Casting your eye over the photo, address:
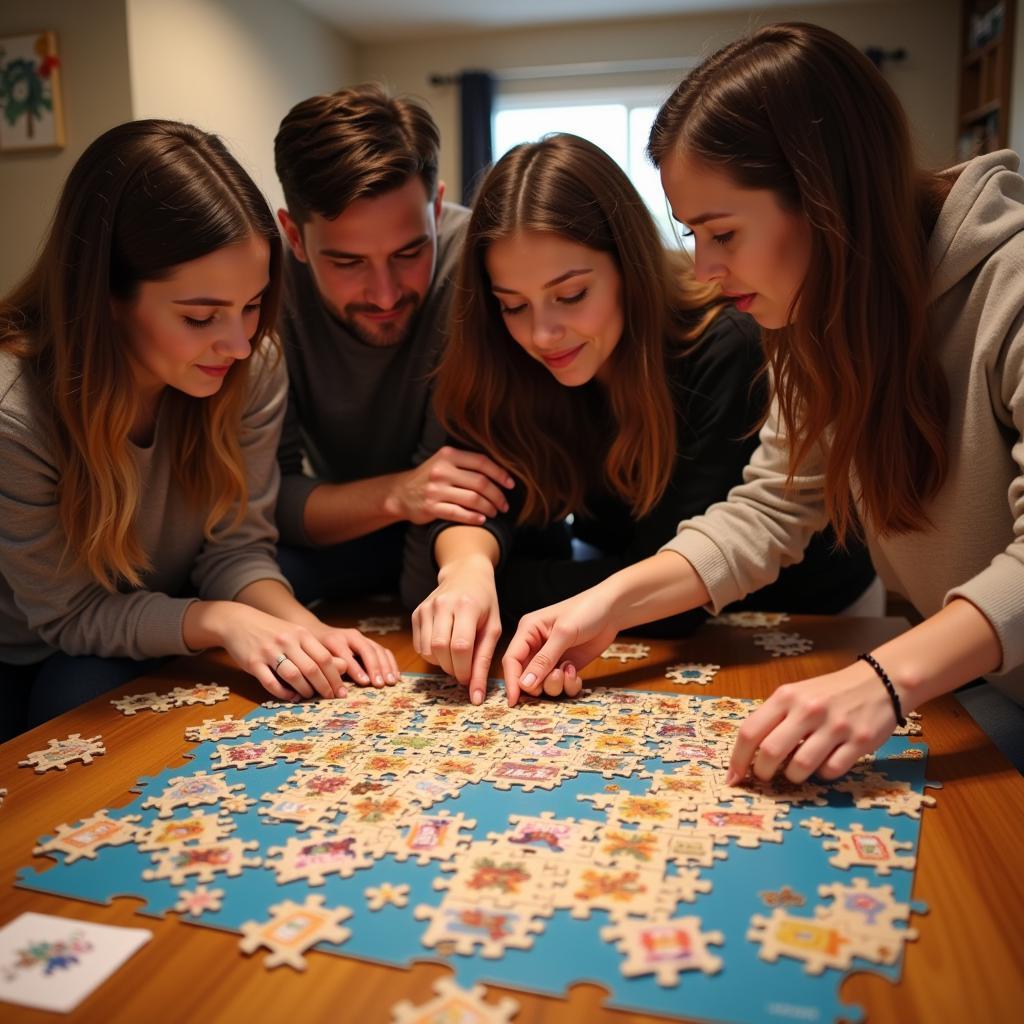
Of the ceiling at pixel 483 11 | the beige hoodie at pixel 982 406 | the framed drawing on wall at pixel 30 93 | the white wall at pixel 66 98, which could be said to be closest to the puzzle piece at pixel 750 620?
the beige hoodie at pixel 982 406

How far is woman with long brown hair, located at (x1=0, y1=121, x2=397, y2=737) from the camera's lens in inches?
68.7

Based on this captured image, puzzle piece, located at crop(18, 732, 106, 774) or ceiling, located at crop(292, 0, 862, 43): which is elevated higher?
ceiling, located at crop(292, 0, 862, 43)

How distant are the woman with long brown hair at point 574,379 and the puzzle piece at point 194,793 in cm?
50

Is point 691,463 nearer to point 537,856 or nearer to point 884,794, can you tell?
point 884,794

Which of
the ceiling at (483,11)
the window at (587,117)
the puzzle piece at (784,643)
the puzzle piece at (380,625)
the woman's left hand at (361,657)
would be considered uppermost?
the ceiling at (483,11)

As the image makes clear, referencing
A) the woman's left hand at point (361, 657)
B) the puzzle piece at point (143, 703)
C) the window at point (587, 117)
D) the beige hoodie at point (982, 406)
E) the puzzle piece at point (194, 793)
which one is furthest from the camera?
the window at point (587, 117)

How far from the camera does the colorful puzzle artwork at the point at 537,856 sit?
37.0 inches

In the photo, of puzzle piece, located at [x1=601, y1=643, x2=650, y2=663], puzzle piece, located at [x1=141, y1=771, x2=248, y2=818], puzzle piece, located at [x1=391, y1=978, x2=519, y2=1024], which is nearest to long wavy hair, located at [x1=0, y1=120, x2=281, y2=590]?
puzzle piece, located at [x1=141, y1=771, x2=248, y2=818]

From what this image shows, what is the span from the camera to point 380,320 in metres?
2.47

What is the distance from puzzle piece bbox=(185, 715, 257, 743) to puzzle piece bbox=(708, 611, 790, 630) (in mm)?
1050

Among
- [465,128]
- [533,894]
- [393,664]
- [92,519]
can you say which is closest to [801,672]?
[393,664]

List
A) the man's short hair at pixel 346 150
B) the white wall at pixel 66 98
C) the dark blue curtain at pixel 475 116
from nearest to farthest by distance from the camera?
the man's short hair at pixel 346 150 → the white wall at pixel 66 98 → the dark blue curtain at pixel 475 116

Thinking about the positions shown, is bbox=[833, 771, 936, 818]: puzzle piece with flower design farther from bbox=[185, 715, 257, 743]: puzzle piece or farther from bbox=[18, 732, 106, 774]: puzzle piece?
bbox=[18, 732, 106, 774]: puzzle piece

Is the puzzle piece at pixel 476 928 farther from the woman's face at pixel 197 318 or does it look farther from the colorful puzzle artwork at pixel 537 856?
the woman's face at pixel 197 318
